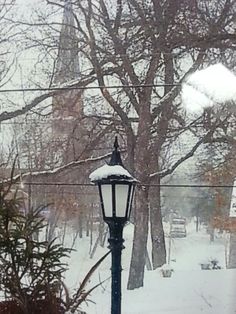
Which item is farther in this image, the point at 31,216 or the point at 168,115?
the point at 168,115

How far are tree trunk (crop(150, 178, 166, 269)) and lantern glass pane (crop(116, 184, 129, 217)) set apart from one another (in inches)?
18.9

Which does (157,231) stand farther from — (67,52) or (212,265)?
(67,52)

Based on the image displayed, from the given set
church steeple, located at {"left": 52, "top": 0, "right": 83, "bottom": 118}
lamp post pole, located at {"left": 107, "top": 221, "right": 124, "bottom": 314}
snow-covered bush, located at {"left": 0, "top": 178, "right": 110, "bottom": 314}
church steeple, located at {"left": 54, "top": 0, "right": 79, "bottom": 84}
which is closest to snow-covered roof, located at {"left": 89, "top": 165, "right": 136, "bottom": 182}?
lamp post pole, located at {"left": 107, "top": 221, "right": 124, "bottom": 314}

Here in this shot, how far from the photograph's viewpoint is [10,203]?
1.67 meters

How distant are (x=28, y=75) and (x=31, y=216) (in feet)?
2.21

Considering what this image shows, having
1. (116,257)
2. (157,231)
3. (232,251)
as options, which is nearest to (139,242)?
(157,231)

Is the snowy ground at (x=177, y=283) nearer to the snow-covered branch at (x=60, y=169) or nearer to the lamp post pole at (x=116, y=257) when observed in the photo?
the snow-covered branch at (x=60, y=169)

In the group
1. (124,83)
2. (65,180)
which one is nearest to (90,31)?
(124,83)

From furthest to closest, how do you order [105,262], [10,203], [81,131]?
[81,131], [105,262], [10,203]

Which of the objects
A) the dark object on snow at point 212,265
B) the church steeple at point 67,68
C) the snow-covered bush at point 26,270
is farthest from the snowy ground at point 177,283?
the church steeple at point 67,68

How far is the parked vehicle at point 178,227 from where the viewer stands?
1950mm

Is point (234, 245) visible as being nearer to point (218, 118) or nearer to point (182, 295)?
point (182, 295)

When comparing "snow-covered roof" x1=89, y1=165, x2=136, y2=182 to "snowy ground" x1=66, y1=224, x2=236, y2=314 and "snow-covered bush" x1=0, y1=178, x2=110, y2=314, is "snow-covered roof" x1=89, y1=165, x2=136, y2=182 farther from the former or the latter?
"snowy ground" x1=66, y1=224, x2=236, y2=314

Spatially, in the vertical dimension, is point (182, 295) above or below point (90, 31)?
below
